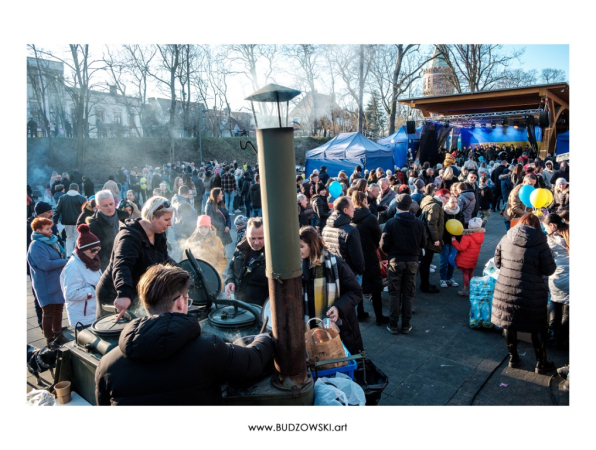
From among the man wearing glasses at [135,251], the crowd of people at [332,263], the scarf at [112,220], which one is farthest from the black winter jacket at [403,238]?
the scarf at [112,220]

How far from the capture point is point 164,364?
1.70 metres

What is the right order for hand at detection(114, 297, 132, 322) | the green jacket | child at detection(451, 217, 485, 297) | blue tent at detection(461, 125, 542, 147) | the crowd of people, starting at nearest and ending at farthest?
hand at detection(114, 297, 132, 322), the crowd of people, child at detection(451, 217, 485, 297), the green jacket, blue tent at detection(461, 125, 542, 147)

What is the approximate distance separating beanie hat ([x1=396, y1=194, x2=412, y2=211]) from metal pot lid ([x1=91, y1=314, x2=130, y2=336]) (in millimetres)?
3305

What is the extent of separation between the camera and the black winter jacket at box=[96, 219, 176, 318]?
2992mm

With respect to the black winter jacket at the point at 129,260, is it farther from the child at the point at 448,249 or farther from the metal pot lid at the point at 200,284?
the child at the point at 448,249

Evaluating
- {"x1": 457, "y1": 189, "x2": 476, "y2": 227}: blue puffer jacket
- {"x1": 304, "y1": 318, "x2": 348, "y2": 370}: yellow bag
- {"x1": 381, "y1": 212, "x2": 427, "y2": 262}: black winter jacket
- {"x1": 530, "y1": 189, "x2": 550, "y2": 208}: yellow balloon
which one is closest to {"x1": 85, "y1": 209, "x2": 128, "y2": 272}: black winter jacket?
{"x1": 381, "y1": 212, "x2": 427, "y2": 262}: black winter jacket

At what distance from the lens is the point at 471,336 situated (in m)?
4.76

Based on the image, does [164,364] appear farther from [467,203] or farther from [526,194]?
[526,194]

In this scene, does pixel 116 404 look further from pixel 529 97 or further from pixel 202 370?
pixel 529 97

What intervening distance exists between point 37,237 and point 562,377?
16.7 feet

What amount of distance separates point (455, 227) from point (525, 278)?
233cm

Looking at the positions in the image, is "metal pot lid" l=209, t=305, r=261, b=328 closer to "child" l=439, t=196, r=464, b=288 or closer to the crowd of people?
the crowd of people

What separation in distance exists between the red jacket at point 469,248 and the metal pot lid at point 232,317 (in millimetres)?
4163

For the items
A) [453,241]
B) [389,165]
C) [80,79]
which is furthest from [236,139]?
[453,241]
